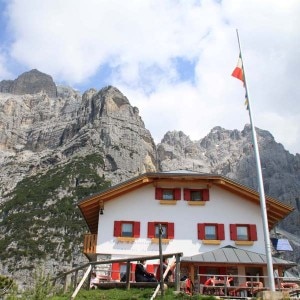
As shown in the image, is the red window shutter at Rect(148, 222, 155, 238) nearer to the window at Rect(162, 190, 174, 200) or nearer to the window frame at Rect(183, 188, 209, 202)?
the window at Rect(162, 190, 174, 200)

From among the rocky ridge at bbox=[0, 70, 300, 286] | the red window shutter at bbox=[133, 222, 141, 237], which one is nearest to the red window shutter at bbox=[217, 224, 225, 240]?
the red window shutter at bbox=[133, 222, 141, 237]

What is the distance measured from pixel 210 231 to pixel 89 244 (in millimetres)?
7523

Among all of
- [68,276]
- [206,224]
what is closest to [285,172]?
[206,224]

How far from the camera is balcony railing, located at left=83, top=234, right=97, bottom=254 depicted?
27.4 m

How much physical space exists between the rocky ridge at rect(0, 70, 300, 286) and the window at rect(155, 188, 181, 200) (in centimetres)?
3553

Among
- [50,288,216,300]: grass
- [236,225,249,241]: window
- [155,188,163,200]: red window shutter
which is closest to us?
[50,288,216,300]: grass

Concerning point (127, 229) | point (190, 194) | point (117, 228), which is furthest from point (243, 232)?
point (117, 228)

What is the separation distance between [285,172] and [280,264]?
425ft

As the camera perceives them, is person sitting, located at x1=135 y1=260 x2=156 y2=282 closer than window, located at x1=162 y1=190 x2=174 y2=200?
Yes

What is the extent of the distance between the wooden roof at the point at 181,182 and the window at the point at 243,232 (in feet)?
5.71

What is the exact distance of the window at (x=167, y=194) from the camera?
28688mm

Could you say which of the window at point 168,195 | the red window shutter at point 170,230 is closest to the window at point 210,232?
the red window shutter at point 170,230

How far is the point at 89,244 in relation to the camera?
2783 centimetres

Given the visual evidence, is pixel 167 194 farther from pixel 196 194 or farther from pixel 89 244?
pixel 89 244
